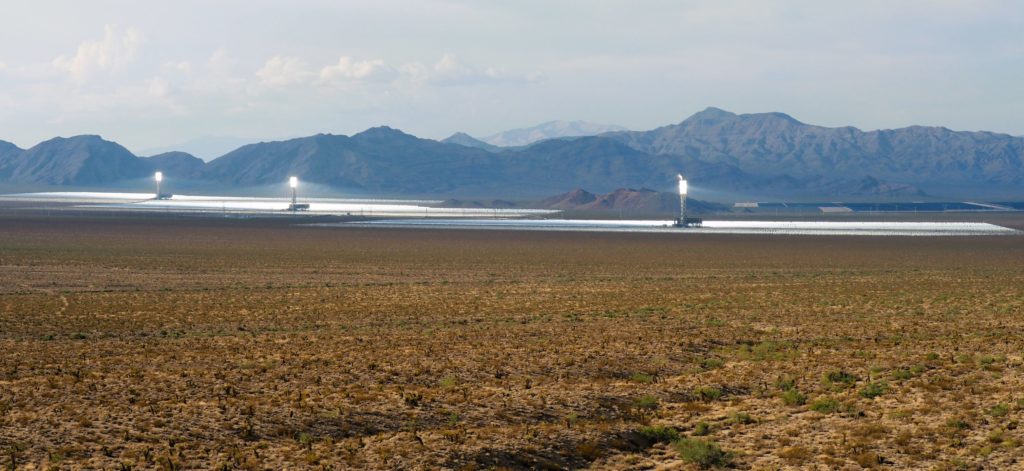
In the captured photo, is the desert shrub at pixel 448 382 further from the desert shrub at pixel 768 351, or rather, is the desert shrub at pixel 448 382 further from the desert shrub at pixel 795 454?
the desert shrub at pixel 768 351

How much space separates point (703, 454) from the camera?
55.2ft

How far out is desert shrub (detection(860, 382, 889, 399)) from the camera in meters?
21.1

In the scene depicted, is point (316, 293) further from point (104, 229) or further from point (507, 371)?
point (104, 229)

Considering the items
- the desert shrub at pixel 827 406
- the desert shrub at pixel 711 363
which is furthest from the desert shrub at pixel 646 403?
the desert shrub at pixel 711 363

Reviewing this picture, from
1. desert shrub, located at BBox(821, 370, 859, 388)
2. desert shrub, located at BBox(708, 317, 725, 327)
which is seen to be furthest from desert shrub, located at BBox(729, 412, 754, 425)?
desert shrub, located at BBox(708, 317, 725, 327)

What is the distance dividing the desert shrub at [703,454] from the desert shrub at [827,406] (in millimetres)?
3258

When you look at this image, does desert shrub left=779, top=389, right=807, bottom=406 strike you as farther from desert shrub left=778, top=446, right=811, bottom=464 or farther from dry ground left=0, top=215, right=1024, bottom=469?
desert shrub left=778, top=446, right=811, bottom=464

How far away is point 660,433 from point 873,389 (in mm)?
5388

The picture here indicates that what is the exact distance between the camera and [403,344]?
28125 mm

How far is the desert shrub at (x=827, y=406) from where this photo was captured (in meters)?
19.8

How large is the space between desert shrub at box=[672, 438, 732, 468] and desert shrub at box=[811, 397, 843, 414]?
3258 mm

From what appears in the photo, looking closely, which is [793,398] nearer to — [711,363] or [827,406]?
[827,406]

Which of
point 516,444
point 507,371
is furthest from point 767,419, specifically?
point 507,371

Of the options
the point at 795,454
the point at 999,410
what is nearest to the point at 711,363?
the point at 999,410
